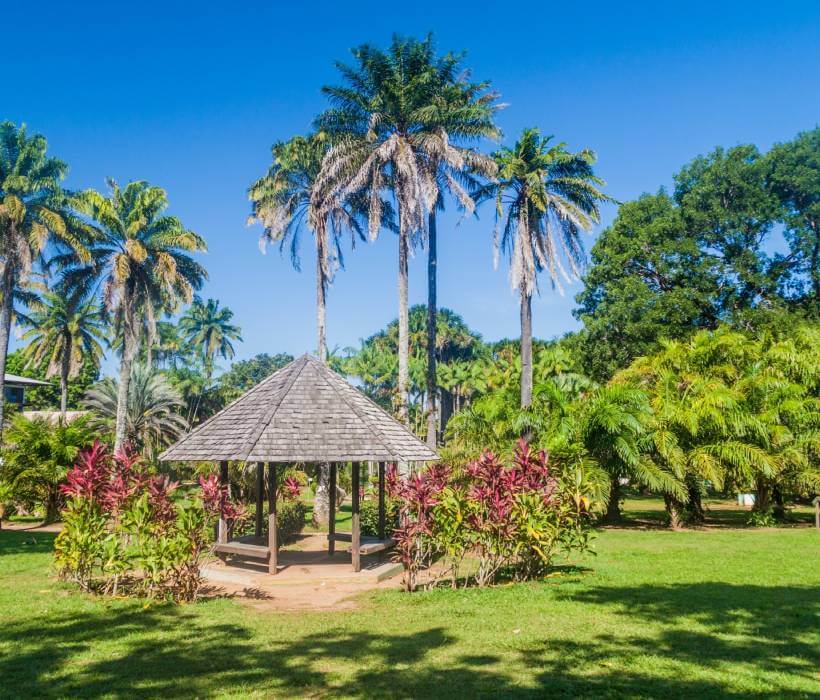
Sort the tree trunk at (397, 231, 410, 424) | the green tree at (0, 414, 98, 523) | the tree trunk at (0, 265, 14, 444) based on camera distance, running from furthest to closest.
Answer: the tree trunk at (0, 265, 14, 444) < the tree trunk at (397, 231, 410, 424) < the green tree at (0, 414, 98, 523)

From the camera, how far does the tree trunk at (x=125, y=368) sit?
32.5 meters

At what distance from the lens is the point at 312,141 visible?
104ft

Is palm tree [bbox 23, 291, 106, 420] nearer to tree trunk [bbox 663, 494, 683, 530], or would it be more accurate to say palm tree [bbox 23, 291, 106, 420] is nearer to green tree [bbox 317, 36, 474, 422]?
green tree [bbox 317, 36, 474, 422]

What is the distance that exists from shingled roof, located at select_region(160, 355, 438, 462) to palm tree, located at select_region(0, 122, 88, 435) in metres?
23.5

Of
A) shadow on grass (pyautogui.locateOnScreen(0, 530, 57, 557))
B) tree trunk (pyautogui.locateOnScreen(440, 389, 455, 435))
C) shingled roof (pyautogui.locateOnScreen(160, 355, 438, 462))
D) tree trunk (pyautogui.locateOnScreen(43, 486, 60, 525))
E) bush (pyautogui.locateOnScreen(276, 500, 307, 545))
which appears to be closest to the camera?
shingled roof (pyautogui.locateOnScreen(160, 355, 438, 462))

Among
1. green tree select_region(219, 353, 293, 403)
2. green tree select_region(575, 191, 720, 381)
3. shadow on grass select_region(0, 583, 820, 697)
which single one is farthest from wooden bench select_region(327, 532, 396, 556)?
green tree select_region(219, 353, 293, 403)

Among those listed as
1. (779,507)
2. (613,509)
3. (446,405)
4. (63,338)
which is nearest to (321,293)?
(613,509)

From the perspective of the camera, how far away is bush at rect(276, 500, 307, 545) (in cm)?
1933

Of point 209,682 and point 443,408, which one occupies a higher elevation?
point 443,408

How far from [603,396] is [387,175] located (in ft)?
42.7

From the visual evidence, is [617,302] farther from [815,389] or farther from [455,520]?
[455,520]

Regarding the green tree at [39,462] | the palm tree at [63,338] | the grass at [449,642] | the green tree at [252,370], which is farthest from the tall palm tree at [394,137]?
the green tree at [252,370]

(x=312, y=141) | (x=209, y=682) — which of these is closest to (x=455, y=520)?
(x=209, y=682)

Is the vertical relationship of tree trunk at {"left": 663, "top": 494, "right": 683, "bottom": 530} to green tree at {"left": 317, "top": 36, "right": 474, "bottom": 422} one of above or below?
below
